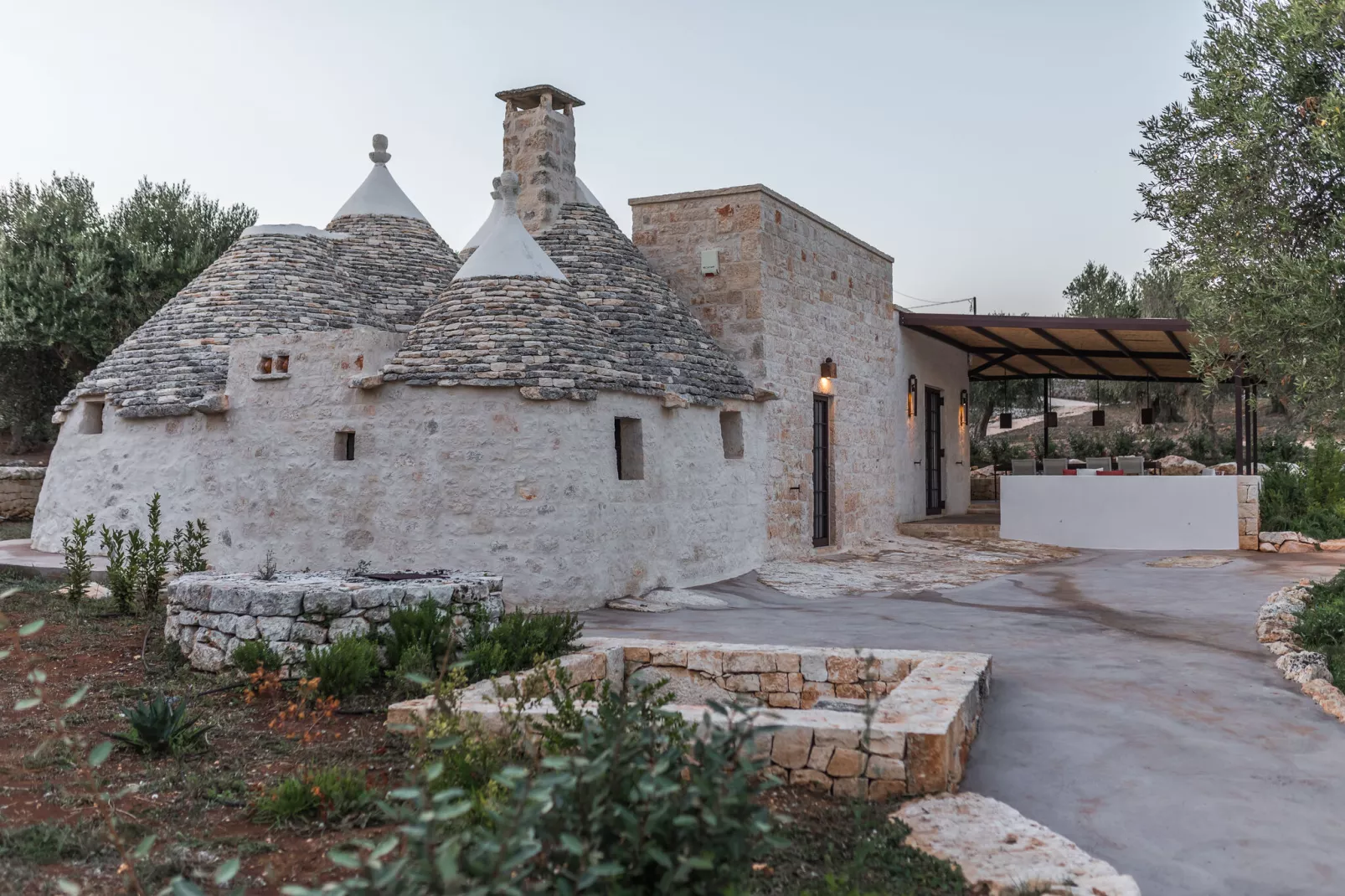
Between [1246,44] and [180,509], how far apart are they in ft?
37.8

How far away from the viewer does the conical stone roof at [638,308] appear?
1235 cm

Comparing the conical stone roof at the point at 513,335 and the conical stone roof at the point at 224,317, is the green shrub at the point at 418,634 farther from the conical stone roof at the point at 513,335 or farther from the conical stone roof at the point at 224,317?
the conical stone roof at the point at 224,317

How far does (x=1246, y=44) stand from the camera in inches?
335

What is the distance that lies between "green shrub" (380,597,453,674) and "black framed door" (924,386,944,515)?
14.3 meters

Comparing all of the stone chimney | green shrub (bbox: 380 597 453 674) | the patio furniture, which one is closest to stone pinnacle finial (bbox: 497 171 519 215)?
the stone chimney

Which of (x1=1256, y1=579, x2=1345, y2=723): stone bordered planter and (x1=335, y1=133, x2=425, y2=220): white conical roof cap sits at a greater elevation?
(x1=335, y1=133, x2=425, y2=220): white conical roof cap

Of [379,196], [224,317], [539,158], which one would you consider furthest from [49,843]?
[379,196]

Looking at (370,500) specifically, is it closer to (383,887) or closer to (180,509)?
(180,509)

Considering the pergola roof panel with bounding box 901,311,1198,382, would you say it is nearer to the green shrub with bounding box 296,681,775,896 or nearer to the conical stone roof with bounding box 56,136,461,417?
the conical stone roof with bounding box 56,136,461,417

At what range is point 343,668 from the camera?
6.06 m

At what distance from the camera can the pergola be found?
1545cm

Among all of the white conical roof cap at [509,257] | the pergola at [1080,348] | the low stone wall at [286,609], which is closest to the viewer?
the low stone wall at [286,609]

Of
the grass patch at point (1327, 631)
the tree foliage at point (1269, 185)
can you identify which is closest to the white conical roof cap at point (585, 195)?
the tree foliage at point (1269, 185)

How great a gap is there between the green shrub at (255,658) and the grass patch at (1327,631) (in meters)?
6.77
